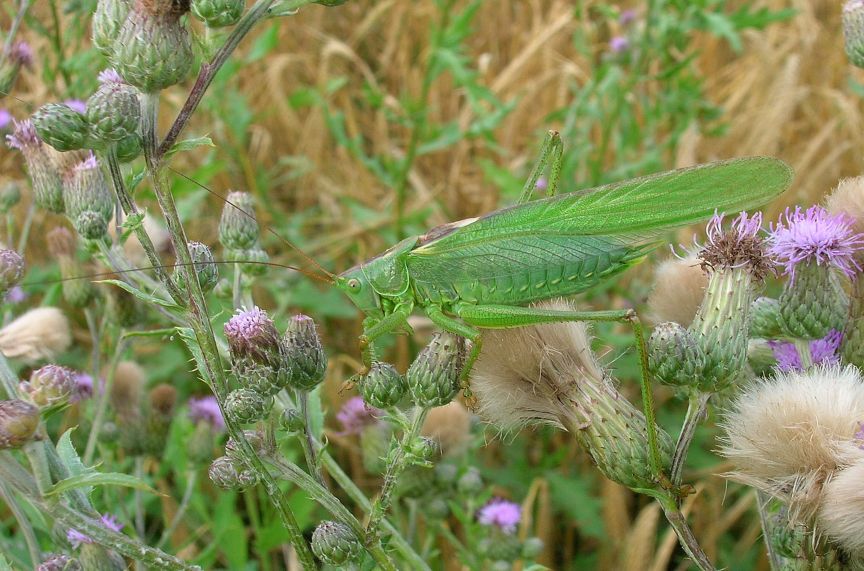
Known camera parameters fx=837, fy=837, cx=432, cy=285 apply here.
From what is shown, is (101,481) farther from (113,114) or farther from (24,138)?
(24,138)

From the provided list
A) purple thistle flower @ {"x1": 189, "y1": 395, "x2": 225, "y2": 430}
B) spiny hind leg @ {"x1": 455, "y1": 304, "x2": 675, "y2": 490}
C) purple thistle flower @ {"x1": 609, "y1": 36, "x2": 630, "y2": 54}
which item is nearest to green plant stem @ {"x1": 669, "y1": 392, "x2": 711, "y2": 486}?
spiny hind leg @ {"x1": 455, "y1": 304, "x2": 675, "y2": 490}

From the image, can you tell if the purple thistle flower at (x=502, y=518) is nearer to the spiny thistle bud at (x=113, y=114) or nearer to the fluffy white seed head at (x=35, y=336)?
the fluffy white seed head at (x=35, y=336)

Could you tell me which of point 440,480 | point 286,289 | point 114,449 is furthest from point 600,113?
point 114,449

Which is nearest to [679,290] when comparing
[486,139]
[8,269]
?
[8,269]

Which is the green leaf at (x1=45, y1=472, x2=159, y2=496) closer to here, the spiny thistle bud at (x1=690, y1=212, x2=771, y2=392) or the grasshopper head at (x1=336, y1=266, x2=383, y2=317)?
the grasshopper head at (x1=336, y1=266, x2=383, y2=317)

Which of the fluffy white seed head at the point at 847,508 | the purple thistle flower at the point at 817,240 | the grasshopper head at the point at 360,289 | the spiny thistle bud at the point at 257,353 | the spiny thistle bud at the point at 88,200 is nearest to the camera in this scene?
the fluffy white seed head at the point at 847,508

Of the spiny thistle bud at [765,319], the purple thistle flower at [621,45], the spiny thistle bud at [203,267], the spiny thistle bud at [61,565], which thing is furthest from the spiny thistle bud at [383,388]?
the purple thistle flower at [621,45]
